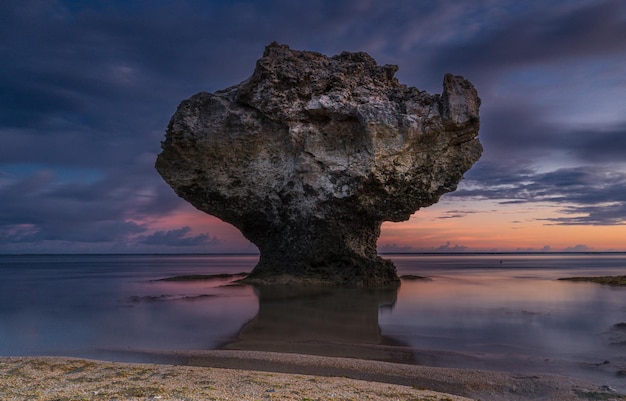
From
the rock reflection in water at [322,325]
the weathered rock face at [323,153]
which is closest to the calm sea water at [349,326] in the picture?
the rock reflection in water at [322,325]

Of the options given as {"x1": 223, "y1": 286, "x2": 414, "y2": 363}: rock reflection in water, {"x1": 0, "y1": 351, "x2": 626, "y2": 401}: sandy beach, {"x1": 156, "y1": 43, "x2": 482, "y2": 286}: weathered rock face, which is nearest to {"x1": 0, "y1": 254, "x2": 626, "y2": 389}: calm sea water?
{"x1": 223, "y1": 286, "x2": 414, "y2": 363}: rock reflection in water

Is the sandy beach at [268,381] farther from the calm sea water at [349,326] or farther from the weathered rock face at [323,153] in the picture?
the weathered rock face at [323,153]

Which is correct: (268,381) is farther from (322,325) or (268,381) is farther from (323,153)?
(323,153)

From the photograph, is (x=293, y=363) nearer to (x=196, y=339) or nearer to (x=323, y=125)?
(x=196, y=339)

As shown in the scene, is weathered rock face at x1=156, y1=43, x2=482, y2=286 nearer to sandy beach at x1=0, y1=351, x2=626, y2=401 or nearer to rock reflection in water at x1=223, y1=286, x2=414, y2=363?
rock reflection in water at x1=223, y1=286, x2=414, y2=363

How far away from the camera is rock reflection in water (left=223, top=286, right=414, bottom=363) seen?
29.3 feet

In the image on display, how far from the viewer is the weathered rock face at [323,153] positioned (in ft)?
61.1

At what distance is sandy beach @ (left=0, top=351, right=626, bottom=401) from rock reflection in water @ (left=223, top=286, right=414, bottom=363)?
0.90 metres

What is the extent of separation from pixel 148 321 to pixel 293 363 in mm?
5888

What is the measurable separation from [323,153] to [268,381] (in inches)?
532

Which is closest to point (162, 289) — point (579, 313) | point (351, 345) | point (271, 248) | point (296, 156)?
point (271, 248)

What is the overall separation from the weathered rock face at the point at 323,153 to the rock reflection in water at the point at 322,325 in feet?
9.76

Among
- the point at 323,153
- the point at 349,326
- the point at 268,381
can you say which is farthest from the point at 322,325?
the point at 323,153

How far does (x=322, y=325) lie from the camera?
1135cm
